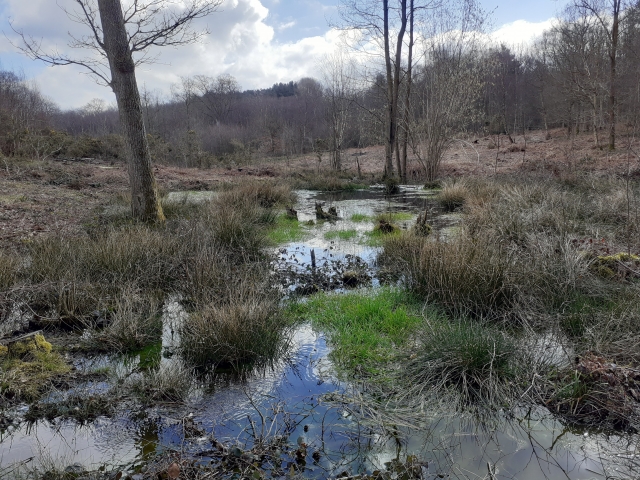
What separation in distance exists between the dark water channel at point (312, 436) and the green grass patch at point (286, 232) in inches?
196

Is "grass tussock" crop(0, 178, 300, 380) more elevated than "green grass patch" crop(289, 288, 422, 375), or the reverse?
"grass tussock" crop(0, 178, 300, 380)

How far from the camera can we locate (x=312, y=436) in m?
3.08

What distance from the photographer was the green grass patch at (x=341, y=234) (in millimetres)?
8914

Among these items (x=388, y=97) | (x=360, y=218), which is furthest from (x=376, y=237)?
(x=388, y=97)

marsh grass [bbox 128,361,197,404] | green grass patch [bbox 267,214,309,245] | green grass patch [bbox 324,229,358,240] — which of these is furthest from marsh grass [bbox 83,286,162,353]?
green grass patch [bbox 324,229,358,240]

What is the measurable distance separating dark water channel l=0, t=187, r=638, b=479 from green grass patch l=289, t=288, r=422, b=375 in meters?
0.36

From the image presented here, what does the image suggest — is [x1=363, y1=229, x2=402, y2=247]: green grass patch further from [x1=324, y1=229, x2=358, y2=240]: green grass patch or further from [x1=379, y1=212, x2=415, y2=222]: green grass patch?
[x1=379, y1=212, x2=415, y2=222]: green grass patch

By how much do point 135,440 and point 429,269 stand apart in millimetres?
3524

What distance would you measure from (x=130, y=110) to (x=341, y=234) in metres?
4.51

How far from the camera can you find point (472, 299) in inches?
193

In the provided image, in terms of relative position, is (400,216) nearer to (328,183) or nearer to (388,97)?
(328,183)

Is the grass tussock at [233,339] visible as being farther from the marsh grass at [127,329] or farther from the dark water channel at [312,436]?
the marsh grass at [127,329]

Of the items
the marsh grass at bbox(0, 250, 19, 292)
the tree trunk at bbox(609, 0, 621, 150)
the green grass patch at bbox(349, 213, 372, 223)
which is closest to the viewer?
the marsh grass at bbox(0, 250, 19, 292)

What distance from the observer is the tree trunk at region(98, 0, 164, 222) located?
25.4ft
